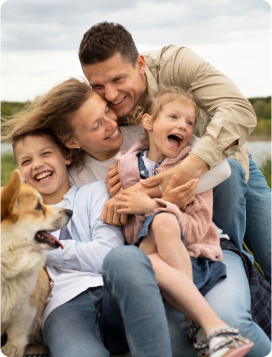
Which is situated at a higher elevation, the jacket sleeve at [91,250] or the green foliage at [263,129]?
the jacket sleeve at [91,250]

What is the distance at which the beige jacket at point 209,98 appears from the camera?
2.56 metres

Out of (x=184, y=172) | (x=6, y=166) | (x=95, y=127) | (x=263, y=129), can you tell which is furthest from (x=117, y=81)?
(x=263, y=129)

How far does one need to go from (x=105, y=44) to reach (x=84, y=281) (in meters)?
1.84

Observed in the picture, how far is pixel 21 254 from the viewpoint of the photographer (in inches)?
74.5

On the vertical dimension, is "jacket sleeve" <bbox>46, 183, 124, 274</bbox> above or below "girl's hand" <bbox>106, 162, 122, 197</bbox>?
below

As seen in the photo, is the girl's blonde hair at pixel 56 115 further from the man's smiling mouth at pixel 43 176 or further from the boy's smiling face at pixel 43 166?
the man's smiling mouth at pixel 43 176

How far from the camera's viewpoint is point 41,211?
2027 millimetres

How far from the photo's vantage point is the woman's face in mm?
2807

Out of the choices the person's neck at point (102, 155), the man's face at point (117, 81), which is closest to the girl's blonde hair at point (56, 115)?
the man's face at point (117, 81)

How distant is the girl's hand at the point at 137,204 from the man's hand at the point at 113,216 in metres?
0.04

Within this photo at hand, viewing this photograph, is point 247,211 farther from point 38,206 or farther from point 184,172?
point 38,206

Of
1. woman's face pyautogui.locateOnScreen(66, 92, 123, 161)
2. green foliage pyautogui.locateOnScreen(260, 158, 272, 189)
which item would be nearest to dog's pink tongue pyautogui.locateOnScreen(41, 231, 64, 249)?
woman's face pyautogui.locateOnScreen(66, 92, 123, 161)

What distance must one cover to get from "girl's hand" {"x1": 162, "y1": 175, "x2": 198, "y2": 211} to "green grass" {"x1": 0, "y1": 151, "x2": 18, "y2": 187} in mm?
6048

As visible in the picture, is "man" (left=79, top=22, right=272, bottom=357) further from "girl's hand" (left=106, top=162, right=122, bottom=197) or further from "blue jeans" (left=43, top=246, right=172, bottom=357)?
"blue jeans" (left=43, top=246, right=172, bottom=357)
